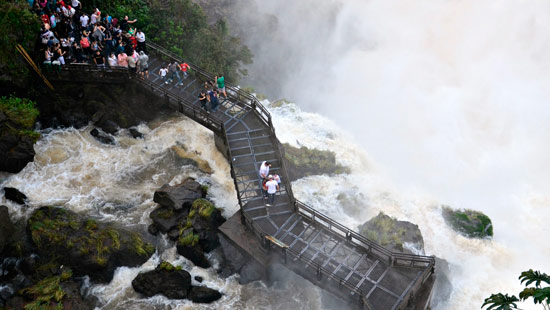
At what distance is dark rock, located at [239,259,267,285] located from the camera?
23.5 metres

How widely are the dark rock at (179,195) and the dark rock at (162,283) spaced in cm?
317

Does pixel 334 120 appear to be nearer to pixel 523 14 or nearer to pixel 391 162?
pixel 391 162

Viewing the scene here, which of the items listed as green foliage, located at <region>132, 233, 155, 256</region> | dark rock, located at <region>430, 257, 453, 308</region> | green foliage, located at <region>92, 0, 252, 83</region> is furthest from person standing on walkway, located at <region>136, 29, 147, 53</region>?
dark rock, located at <region>430, 257, 453, 308</region>

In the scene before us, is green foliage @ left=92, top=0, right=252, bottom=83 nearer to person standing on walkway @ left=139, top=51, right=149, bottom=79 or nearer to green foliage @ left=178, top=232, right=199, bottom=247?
person standing on walkway @ left=139, top=51, right=149, bottom=79

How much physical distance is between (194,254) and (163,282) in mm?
1781

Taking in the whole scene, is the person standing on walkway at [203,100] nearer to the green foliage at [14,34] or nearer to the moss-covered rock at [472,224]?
the green foliage at [14,34]

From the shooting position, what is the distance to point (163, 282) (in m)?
22.8

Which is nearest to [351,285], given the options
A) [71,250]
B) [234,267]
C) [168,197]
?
[234,267]

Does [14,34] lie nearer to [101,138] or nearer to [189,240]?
[101,138]

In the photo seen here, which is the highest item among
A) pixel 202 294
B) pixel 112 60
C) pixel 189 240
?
pixel 112 60

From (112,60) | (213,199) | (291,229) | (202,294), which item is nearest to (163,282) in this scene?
(202,294)

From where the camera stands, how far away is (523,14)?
43250 mm

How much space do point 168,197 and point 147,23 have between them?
13.2 metres

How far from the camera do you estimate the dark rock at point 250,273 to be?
23484 millimetres
